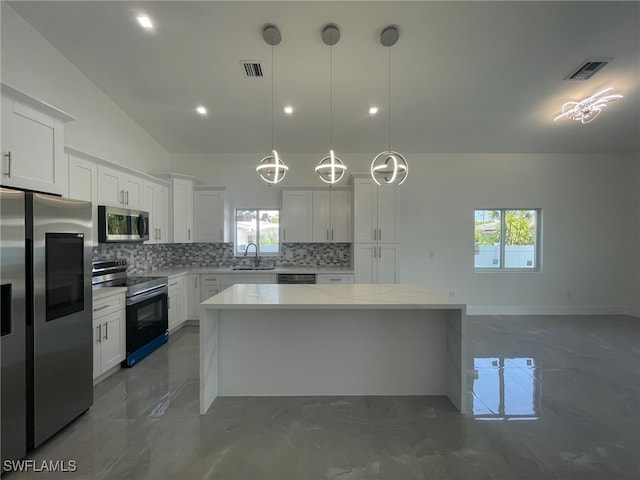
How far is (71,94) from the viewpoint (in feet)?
9.85

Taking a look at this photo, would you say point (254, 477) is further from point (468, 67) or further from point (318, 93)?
point (468, 67)

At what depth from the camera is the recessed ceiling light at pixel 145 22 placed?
249 cm

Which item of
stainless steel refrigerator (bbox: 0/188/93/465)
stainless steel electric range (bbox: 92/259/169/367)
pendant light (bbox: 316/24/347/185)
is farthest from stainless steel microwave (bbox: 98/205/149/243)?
pendant light (bbox: 316/24/347/185)

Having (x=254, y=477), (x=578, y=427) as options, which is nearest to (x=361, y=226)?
(x=578, y=427)

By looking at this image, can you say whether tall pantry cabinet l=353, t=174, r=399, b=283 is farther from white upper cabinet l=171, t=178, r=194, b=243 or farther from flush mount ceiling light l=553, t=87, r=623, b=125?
white upper cabinet l=171, t=178, r=194, b=243

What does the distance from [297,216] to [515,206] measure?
407cm

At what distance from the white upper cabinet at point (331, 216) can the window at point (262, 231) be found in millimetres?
816

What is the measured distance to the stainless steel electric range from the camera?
3078 millimetres

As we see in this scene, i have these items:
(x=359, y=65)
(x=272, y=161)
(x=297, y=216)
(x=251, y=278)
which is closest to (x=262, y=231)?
(x=297, y=216)

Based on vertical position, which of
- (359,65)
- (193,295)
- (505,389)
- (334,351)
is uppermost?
(359,65)

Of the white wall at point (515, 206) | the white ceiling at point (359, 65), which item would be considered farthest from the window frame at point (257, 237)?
the white ceiling at point (359, 65)

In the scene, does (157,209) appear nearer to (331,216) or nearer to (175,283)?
(175,283)

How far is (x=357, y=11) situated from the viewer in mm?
2418

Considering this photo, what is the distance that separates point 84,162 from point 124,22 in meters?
1.41
